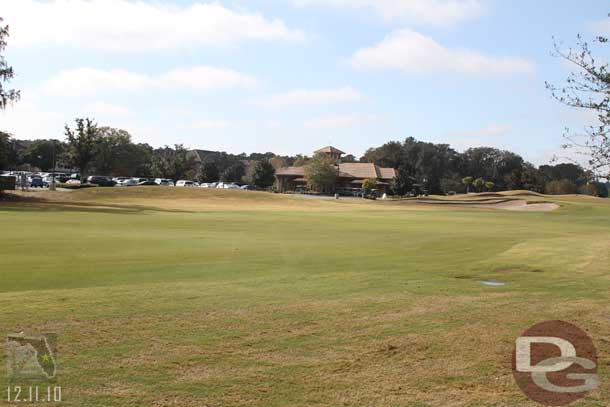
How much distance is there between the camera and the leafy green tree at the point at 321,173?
118 m

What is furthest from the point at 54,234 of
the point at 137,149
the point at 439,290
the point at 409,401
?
the point at 137,149

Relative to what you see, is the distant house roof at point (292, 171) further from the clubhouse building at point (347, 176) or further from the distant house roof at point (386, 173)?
the distant house roof at point (386, 173)

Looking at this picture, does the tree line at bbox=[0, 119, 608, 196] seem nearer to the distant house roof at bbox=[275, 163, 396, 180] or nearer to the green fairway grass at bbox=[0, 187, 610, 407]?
the distant house roof at bbox=[275, 163, 396, 180]

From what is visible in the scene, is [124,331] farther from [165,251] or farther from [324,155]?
[324,155]

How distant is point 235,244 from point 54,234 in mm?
7285

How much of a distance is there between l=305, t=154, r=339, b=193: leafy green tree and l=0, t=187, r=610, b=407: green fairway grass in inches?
3873

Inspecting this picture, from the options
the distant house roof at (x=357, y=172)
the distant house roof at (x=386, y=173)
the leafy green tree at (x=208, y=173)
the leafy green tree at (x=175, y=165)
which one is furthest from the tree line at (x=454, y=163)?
the leafy green tree at (x=175, y=165)

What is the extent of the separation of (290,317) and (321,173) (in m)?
109

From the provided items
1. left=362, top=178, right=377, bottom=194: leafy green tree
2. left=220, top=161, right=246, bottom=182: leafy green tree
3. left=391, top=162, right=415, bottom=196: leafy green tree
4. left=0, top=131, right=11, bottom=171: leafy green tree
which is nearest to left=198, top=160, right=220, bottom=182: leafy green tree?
left=220, top=161, right=246, bottom=182: leafy green tree

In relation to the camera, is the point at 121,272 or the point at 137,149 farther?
the point at 137,149

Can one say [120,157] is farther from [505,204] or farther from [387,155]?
[505,204]

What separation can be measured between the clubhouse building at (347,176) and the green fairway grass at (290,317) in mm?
109004

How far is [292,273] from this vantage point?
1440 cm

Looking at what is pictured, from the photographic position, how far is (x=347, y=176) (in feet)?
427
